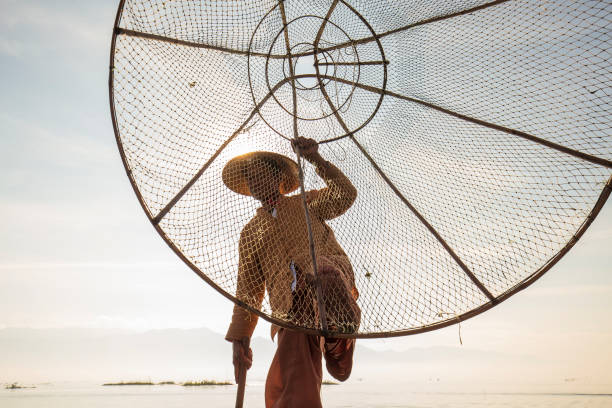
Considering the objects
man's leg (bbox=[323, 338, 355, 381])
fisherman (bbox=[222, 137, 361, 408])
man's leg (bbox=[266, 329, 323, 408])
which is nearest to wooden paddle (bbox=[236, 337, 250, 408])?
fisherman (bbox=[222, 137, 361, 408])

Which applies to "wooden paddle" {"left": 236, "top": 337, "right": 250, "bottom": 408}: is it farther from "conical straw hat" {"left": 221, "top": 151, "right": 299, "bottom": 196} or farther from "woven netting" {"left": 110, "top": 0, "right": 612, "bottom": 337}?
"conical straw hat" {"left": 221, "top": 151, "right": 299, "bottom": 196}

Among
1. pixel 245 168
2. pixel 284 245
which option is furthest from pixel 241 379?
pixel 245 168

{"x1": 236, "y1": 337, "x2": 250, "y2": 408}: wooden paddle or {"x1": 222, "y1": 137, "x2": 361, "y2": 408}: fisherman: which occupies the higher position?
{"x1": 222, "y1": 137, "x2": 361, "y2": 408}: fisherman

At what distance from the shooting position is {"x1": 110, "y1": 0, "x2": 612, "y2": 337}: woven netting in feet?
5.76

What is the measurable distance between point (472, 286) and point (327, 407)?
405 cm

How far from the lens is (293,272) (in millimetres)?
2010

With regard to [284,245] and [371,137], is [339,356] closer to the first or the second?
[284,245]

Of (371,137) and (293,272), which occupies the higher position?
(371,137)

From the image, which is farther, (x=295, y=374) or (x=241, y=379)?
(x=241, y=379)

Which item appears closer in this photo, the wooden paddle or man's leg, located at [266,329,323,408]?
man's leg, located at [266,329,323,408]

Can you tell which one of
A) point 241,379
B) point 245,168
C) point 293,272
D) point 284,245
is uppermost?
point 245,168

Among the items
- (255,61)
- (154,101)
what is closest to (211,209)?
(154,101)

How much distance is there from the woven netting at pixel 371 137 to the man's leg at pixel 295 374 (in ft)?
0.78

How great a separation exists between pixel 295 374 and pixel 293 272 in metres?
0.49
